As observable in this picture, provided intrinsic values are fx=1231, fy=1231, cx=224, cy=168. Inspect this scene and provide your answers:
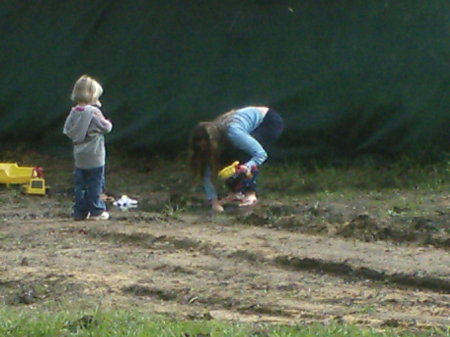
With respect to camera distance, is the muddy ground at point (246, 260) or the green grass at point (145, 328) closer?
the green grass at point (145, 328)

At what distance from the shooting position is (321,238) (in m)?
9.34

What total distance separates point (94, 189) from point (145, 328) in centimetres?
450

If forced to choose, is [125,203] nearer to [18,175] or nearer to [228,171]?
[228,171]

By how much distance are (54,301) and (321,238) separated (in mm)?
2652

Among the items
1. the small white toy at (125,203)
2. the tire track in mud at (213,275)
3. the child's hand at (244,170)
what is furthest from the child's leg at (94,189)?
the child's hand at (244,170)

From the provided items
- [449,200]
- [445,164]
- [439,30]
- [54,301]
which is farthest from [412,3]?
[54,301]

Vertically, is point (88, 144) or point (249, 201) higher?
point (88, 144)

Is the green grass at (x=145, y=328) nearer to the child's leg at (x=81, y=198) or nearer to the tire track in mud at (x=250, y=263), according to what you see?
the tire track in mud at (x=250, y=263)

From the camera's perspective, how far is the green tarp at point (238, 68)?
11.9 metres

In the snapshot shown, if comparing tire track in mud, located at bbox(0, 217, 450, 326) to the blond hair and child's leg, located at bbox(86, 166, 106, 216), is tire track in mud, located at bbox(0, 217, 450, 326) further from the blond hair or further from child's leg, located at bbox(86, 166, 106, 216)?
the blond hair

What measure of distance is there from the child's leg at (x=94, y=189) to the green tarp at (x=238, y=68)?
2.52m

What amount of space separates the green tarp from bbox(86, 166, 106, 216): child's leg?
2521 mm

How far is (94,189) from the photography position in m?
10.6

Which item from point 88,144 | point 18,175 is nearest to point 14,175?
point 18,175
